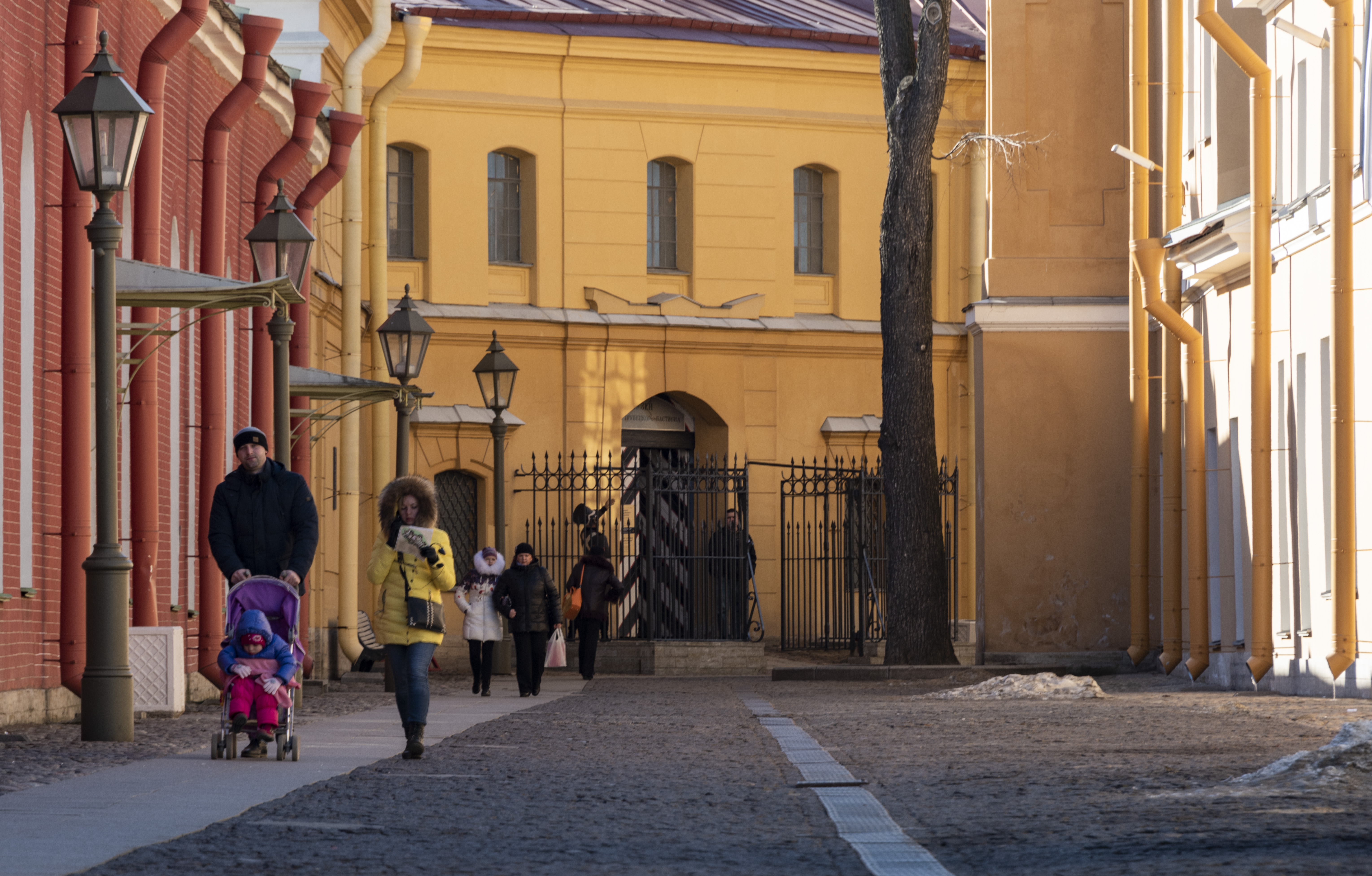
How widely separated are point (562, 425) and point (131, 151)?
20.1 metres

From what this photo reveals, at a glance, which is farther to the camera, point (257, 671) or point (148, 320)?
point (148, 320)

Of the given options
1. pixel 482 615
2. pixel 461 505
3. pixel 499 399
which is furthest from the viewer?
pixel 461 505

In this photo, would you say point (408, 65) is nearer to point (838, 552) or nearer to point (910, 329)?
point (838, 552)

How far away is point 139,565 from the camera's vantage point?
16.2 meters

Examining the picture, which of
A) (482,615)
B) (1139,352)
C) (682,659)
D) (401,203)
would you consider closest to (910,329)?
(1139,352)

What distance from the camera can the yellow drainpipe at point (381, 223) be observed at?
93.0 ft

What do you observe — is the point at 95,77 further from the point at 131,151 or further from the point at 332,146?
the point at 332,146

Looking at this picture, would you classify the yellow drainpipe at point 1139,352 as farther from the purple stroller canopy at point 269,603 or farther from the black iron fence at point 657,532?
the purple stroller canopy at point 269,603

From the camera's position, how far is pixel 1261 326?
1792cm

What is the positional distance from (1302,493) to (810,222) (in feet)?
55.8

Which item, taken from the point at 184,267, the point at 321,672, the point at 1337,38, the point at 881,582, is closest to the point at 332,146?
the point at 184,267

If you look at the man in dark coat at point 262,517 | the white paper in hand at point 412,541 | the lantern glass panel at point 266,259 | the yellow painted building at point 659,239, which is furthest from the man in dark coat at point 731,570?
the white paper in hand at point 412,541

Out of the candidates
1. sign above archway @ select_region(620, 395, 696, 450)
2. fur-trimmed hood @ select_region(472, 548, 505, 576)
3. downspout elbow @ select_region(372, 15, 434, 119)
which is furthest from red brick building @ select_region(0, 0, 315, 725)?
sign above archway @ select_region(620, 395, 696, 450)

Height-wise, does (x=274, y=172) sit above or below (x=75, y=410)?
above
